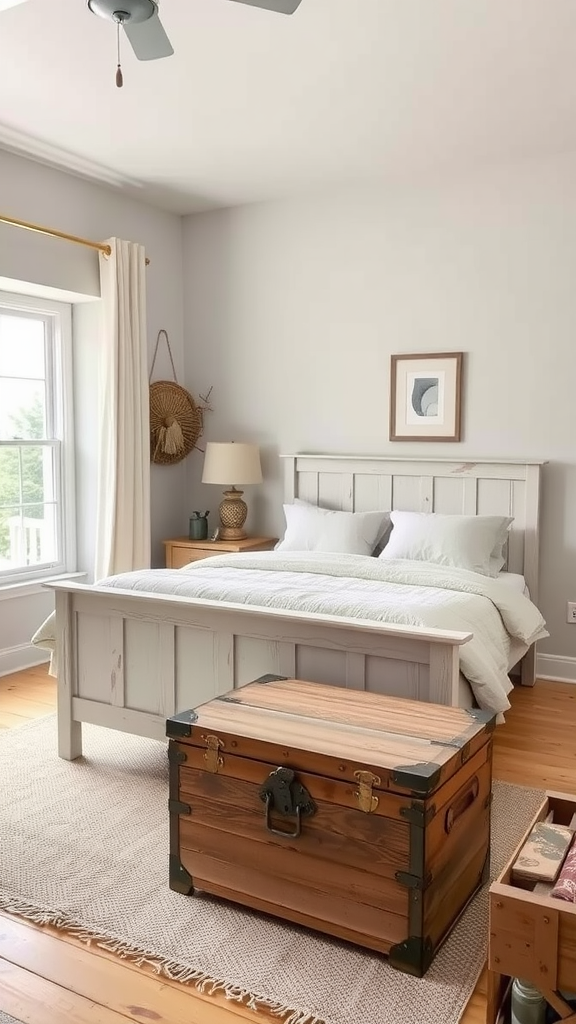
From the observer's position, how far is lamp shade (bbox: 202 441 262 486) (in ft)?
15.8

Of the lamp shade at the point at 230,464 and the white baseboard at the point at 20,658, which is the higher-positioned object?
the lamp shade at the point at 230,464

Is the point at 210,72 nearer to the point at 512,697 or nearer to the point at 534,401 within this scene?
the point at 534,401

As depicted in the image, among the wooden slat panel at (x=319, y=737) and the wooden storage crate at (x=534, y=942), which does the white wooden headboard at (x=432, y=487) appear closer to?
the wooden slat panel at (x=319, y=737)

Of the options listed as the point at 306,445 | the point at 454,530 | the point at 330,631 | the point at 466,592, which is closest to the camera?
the point at 330,631

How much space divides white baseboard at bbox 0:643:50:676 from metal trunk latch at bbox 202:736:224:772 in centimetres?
256

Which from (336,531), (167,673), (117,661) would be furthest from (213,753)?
(336,531)

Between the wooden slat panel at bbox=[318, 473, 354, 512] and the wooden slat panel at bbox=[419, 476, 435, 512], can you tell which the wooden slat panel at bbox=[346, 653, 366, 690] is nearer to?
the wooden slat panel at bbox=[419, 476, 435, 512]

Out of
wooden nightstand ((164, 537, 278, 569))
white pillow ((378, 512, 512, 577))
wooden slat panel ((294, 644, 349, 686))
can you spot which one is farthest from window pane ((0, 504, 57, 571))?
wooden slat panel ((294, 644, 349, 686))

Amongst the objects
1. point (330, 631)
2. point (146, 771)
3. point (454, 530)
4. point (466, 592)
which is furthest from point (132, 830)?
point (454, 530)

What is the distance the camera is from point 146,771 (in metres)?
3.04

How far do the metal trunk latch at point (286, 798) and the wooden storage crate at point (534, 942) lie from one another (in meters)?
0.52

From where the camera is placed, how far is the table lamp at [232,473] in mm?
4812

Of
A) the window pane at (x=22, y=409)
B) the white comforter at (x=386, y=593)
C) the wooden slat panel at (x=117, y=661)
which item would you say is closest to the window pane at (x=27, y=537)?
the window pane at (x=22, y=409)

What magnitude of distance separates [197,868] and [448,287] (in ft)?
11.0
